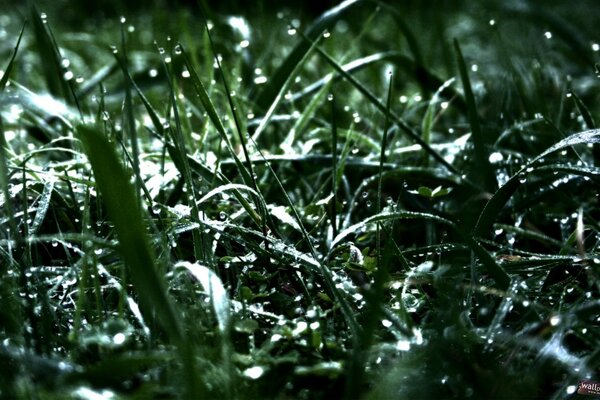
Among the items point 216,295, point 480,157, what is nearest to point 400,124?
point 480,157

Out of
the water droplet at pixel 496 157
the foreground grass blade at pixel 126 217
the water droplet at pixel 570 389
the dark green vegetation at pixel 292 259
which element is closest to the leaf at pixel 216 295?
the dark green vegetation at pixel 292 259

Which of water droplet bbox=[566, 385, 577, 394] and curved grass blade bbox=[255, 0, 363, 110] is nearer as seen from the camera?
water droplet bbox=[566, 385, 577, 394]

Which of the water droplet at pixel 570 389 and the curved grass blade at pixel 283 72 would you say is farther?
the curved grass blade at pixel 283 72

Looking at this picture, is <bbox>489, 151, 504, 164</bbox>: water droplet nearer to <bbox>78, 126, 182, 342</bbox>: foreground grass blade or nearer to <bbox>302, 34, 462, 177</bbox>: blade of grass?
<bbox>302, 34, 462, 177</bbox>: blade of grass

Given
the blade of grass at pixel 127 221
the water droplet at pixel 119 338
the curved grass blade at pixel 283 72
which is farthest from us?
the curved grass blade at pixel 283 72

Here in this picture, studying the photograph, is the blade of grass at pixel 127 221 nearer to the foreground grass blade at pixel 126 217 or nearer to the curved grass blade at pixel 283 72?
the foreground grass blade at pixel 126 217

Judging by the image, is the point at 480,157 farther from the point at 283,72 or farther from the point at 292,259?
the point at 283,72

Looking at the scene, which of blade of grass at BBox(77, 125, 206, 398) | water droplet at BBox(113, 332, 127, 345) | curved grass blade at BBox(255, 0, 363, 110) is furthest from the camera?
curved grass blade at BBox(255, 0, 363, 110)

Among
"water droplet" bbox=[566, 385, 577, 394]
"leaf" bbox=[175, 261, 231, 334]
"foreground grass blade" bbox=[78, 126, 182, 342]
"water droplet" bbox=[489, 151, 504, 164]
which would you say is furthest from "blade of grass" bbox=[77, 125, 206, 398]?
"water droplet" bbox=[489, 151, 504, 164]
